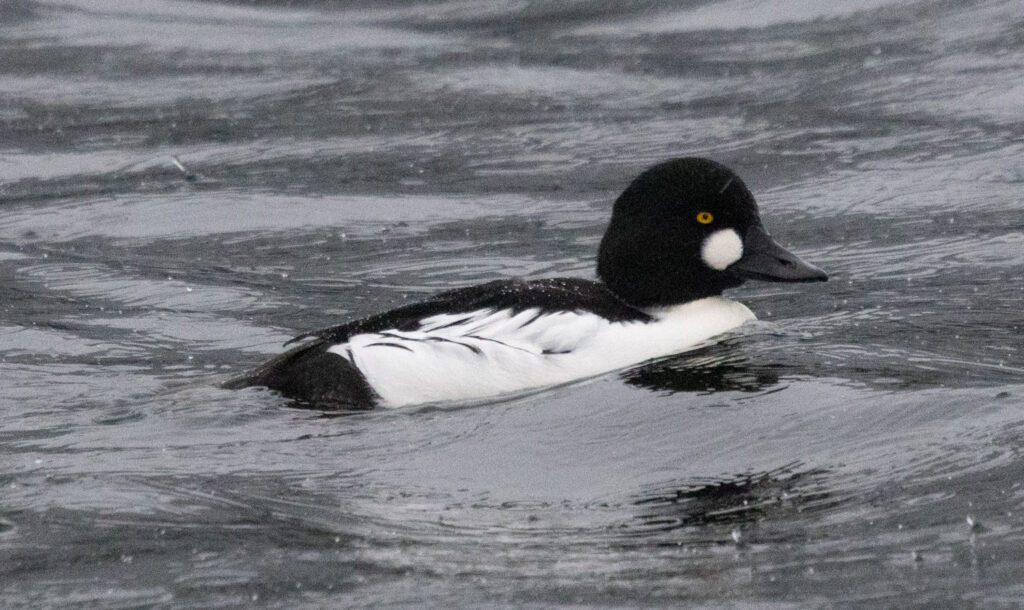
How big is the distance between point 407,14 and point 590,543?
10368mm

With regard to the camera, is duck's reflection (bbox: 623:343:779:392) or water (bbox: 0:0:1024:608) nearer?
water (bbox: 0:0:1024:608)

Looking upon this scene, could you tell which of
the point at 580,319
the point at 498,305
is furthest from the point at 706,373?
the point at 498,305

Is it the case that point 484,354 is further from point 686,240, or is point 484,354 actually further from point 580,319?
point 686,240

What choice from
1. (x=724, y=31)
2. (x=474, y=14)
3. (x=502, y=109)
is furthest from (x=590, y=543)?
(x=474, y=14)

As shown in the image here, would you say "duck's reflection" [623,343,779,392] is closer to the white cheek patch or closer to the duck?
the duck

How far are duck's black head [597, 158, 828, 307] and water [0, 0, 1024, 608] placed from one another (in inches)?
12.8

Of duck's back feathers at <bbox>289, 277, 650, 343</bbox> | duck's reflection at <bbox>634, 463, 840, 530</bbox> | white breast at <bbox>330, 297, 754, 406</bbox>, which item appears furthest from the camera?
duck's back feathers at <bbox>289, 277, 650, 343</bbox>

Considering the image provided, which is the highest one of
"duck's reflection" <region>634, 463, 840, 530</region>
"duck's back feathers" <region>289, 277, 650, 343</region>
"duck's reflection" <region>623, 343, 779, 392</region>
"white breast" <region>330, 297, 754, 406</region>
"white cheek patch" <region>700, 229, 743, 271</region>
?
"white cheek patch" <region>700, 229, 743, 271</region>

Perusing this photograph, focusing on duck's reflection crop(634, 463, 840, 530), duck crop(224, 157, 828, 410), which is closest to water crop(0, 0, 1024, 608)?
duck's reflection crop(634, 463, 840, 530)

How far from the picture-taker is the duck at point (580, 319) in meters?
6.59

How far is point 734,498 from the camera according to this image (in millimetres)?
5297

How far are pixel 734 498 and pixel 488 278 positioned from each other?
3624 millimetres

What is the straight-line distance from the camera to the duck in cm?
659

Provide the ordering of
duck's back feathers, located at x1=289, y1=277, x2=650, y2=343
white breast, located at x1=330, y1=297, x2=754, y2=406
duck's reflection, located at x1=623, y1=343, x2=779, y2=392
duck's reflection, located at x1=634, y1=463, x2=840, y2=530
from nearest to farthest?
duck's reflection, located at x1=634, y1=463, x2=840, y2=530
duck's reflection, located at x1=623, y1=343, x2=779, y2=392
white breast, located at x1=330, y1=297, x2=754, y2=406
duck's back feathers, located at x1=289, y1=277, x2=650, y2=343
